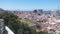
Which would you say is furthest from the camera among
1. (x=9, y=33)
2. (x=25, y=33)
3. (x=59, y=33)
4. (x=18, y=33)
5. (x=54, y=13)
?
(x=54, y=13)

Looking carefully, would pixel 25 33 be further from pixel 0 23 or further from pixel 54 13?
pixel 54 13

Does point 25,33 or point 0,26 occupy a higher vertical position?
point 0,26

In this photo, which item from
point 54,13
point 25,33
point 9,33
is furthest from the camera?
point 54,13

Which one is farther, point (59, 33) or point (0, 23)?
point (59, 33)

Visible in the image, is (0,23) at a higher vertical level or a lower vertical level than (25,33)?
higher

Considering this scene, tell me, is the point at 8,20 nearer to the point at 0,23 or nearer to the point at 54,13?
the point at 0,23

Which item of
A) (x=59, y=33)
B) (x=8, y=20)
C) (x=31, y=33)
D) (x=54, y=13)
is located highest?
(x=8, y=20)

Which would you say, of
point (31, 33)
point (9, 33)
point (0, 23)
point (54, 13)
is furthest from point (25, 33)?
point (54, 13)

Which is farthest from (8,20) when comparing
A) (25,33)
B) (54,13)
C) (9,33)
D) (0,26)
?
(54,13)

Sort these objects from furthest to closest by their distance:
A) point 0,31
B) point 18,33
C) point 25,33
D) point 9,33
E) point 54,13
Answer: point 54,13
point 25,33
point 18,33
point 9,33
point 0,31
